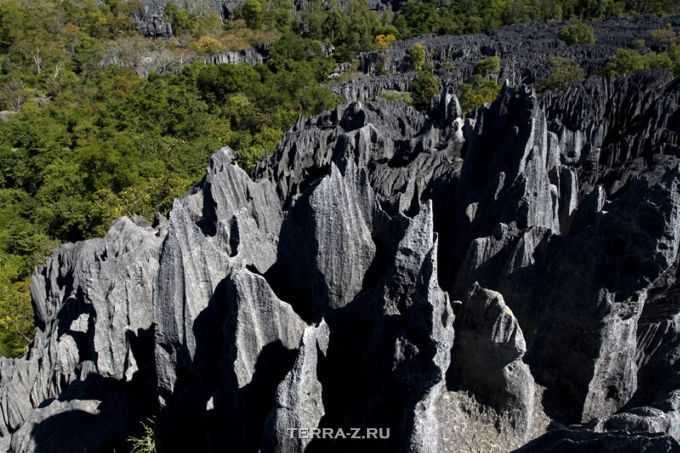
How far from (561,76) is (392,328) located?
4601 cm

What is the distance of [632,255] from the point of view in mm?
7918

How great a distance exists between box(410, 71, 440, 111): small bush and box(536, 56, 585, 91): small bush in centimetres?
973

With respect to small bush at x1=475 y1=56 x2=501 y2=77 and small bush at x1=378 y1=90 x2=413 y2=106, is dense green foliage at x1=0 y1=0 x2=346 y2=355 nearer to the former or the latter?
small bush at x1=378 y1=90 x2=413 y2=106

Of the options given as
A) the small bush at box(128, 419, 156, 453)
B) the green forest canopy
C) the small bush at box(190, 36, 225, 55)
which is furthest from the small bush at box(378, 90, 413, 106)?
the small bush at box(128, 419, 156, 453)

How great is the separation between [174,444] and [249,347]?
3.42 metres

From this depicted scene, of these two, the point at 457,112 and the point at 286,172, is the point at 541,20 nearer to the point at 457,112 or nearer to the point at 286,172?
the point at 457,112

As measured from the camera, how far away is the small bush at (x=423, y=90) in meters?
48.9

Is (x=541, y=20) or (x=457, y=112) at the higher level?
(x=541, y=20)

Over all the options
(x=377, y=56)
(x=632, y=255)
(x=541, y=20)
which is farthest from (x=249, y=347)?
(x=541, y=20)

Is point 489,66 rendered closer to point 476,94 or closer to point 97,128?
point 476,94

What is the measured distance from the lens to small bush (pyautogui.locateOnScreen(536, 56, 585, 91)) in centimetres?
4731

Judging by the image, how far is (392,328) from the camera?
27.5 ft

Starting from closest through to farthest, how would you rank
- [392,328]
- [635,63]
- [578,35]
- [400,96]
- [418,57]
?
[392,328] < [635,63] < [400,96] < [418,57] < [578,35]

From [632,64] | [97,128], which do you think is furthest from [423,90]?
[97,128]
